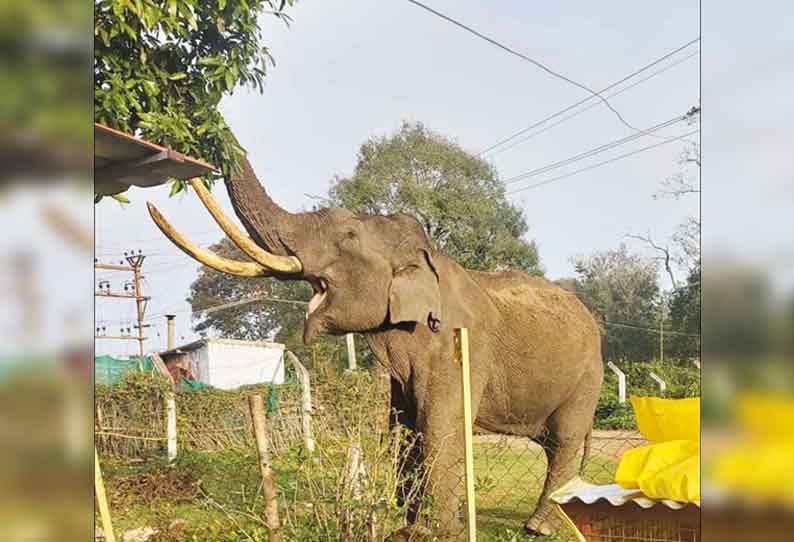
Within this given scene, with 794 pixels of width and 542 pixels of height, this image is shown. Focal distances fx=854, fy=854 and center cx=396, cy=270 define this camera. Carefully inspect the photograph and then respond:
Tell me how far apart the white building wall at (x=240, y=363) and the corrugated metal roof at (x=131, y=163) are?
2.94 meters

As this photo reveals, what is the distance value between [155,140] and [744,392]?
6.25ft

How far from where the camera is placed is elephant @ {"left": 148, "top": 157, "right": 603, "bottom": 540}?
2252 millimetres

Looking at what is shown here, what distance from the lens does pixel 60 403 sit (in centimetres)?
30

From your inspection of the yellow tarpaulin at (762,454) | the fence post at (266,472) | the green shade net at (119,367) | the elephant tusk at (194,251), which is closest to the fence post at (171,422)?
the green shade net at (119,367)

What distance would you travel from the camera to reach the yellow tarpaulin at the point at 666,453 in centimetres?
102

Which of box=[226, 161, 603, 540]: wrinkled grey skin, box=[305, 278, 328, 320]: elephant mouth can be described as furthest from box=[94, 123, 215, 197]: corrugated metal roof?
box=[305, 278, 328, 320]: elephant mouth

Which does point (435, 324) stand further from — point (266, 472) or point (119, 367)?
point (119, 367)

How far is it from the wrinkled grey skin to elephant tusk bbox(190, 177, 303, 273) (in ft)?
0.09

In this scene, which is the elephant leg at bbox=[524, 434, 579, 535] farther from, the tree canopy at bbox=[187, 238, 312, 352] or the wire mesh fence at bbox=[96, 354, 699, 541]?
the tree canopy at bbox=[187, 238, 312, 352]

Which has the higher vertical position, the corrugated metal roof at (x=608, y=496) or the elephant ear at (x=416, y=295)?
the elephant ear at (x=416, y=295)

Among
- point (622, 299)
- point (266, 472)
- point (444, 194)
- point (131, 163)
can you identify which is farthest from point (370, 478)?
point (622, 299)

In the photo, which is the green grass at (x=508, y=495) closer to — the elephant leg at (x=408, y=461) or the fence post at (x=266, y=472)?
the elephant leg at (x=408, y=461)

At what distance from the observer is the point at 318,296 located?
93.9 inches

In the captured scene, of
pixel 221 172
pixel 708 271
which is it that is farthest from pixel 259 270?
pixel 708 271
